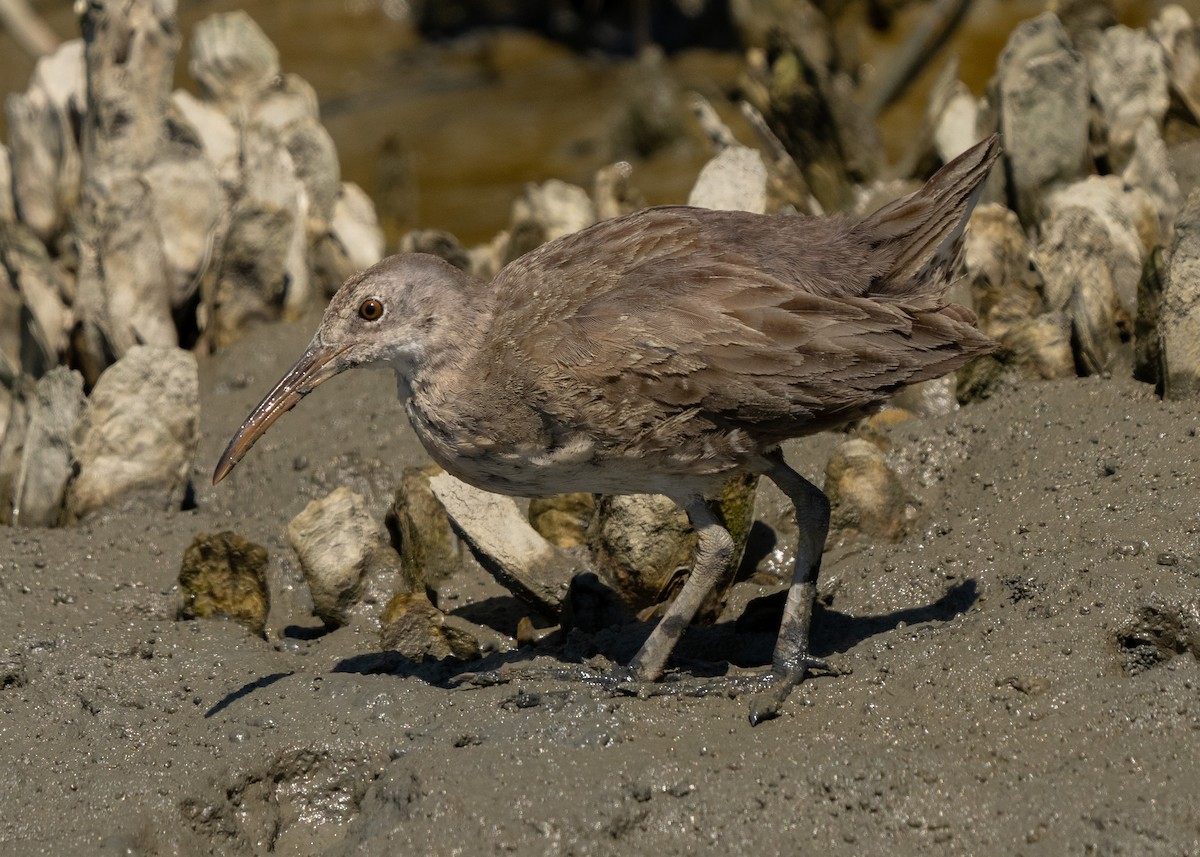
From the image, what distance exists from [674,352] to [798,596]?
93 cm

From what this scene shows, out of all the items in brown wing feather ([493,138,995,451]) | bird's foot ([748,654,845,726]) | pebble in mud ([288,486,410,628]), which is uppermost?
brown wing feather ([493,138,995,451])

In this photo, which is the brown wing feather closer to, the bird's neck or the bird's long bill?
the bird's neck

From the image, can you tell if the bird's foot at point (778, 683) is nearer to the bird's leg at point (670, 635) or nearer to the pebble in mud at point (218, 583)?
the bird's leg at point (670, 635)

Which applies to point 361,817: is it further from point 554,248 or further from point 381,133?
point 381,133

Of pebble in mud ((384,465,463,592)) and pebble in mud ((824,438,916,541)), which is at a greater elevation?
pebble in mud ((384,465,463,592))

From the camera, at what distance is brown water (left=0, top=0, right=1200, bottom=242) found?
1063 centimetres

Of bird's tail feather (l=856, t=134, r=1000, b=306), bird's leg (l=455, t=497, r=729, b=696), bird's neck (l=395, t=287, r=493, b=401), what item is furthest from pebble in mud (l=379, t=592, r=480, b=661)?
bird's tail feather (l=856, t=134, r=1000, b=306)

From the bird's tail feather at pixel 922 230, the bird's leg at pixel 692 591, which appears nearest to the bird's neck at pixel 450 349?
the bird's leg at pixel 692 591

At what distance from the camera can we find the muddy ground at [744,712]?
4059 millimetres

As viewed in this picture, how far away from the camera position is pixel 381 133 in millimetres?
12352

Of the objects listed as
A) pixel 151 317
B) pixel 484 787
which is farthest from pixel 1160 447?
Result: pixel 151 317

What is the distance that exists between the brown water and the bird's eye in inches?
167

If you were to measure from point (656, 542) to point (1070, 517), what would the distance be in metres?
1.48

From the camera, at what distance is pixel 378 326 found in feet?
17.0
